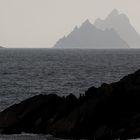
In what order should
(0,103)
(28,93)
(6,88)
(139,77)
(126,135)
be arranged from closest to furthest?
(126,135) < (139,77) < (0,103) < (28,93) < (6,88)

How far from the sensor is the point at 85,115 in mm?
32312

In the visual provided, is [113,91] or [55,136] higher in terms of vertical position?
[113,91]

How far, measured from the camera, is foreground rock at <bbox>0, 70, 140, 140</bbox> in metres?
31.8

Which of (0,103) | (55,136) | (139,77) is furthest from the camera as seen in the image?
(0,103)

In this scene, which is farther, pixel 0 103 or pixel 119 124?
pixel 0 103

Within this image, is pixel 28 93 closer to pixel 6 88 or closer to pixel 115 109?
pixel 6 88

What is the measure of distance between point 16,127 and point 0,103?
55.3 ft

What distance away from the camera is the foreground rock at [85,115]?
104 feet

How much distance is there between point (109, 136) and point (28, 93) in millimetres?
34812

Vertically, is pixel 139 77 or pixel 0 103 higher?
pixel 139 77

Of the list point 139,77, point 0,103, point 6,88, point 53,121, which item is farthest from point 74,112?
point 6,88

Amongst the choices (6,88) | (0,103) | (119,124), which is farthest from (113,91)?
(6,88)

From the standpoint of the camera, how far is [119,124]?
105 feet

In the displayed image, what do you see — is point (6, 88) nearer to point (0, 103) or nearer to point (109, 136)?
point (0, 103)
